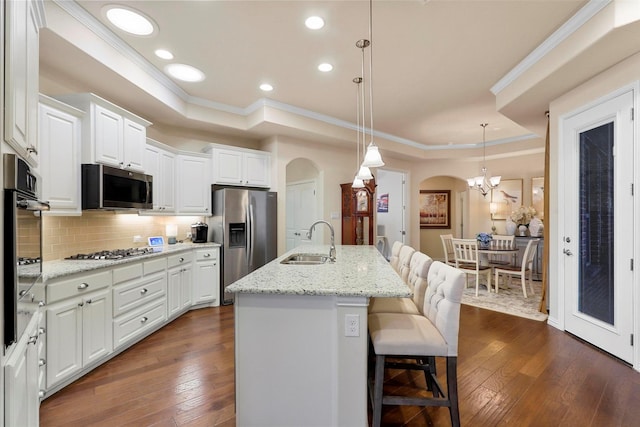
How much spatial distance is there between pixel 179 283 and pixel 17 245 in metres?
2.64

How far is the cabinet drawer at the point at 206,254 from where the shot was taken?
12.7 ft

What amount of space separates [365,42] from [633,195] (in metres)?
2.65

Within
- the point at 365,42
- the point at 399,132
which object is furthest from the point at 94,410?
the point at 399,132

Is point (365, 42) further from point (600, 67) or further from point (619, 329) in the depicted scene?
point (619, 329)

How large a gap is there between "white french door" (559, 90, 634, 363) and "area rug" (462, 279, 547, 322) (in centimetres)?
60

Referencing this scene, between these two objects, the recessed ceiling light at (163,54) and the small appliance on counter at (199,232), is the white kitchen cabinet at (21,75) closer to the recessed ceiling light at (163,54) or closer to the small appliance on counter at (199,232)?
the recessed ceiling light at (163,54)

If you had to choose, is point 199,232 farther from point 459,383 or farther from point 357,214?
point 459,383

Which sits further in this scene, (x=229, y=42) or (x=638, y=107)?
(x=229, y=42)

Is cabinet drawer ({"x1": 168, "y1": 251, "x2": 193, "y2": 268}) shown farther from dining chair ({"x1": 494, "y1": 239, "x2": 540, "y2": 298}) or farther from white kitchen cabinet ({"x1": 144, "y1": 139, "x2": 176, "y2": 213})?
dining chair ({"x1": 494, "y1": 239, "x2": 540, "y2": 298})

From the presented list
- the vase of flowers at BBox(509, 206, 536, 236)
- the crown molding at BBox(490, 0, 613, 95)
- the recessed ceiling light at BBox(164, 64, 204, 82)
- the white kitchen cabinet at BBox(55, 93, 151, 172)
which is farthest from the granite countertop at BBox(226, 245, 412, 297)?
the vase of flowers at BBox(509, 206, 536, 236)

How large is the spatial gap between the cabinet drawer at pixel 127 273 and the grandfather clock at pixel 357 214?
11.3 feet

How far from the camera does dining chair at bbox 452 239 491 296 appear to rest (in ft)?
15.0

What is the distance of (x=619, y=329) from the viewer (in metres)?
2.54

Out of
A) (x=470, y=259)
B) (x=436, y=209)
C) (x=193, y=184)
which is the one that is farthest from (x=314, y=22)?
(x=436, y=209)
